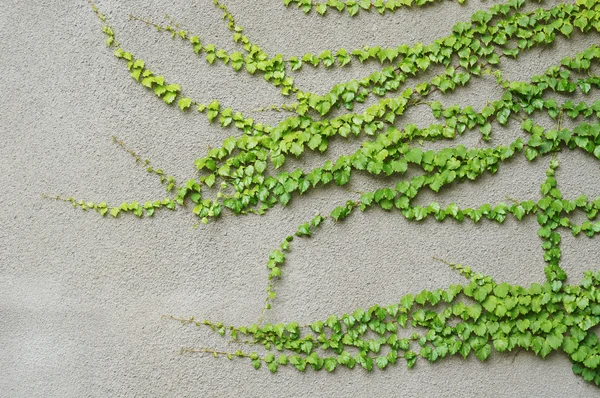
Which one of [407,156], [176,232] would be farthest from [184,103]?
[407,156]

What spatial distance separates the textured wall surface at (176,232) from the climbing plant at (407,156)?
4cm

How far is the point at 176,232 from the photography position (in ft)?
8.33

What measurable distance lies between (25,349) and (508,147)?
218 centimetres

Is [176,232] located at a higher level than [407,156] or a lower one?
lower

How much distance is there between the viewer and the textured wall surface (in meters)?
2.51

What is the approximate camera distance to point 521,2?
250 centimetres

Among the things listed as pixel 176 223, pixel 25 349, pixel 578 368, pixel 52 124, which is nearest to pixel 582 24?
pixel 578 368

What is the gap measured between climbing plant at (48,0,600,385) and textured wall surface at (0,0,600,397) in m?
0.04

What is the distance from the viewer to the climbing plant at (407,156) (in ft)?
8.09

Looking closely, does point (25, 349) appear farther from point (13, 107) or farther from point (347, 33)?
point (347, 33)

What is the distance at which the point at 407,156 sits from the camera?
246 cm

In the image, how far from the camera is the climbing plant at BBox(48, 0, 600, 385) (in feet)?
8.09

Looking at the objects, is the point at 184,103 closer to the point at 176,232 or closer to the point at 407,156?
the point at 176,232

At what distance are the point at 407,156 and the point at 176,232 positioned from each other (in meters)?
1.00
